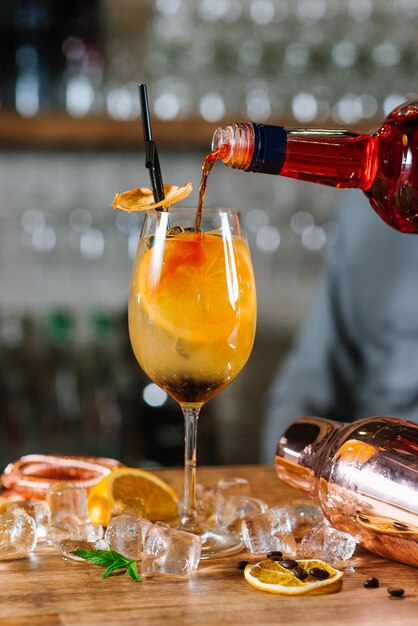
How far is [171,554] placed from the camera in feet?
2.62

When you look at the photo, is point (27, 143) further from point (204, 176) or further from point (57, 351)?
point (204, 176)

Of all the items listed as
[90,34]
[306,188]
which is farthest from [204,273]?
[306,188]

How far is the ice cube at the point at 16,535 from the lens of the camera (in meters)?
0.83

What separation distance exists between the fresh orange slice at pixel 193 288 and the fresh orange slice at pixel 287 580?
0.72ft

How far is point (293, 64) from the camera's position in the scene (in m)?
2.31

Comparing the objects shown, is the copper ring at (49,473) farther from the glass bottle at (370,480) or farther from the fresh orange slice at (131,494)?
the glass bottle at (370,480)

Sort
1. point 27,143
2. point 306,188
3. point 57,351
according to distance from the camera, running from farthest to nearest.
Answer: point 306,188
point 57,351
point 27,143

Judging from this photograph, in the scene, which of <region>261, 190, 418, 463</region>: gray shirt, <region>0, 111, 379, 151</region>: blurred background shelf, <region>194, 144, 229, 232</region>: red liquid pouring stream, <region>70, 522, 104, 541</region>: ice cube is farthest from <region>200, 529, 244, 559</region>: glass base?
<region>0, 111, 379, 151</region>: blurred background shelf

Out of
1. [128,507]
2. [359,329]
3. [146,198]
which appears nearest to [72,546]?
[128,507]

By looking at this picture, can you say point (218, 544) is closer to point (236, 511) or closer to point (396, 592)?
point (236, 511)

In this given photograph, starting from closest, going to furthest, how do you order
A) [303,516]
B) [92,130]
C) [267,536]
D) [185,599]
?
[185,599] → [267,536] → [303,516] → [92,130]

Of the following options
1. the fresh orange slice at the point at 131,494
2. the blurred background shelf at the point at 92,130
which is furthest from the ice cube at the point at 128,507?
the blurred background shelf at the point at 92,130

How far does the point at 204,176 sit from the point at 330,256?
4.84 feet

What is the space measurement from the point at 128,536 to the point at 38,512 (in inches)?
5.1
